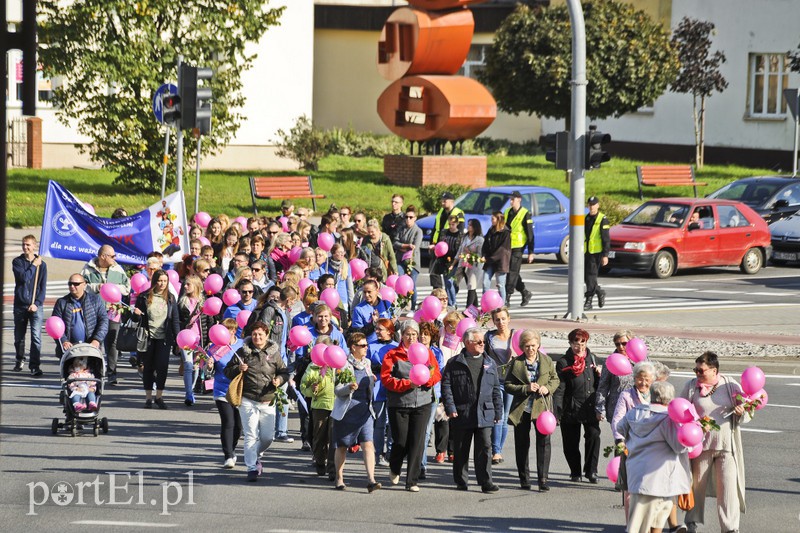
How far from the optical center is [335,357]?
11391 millimetres

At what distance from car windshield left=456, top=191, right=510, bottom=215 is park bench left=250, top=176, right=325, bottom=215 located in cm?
677

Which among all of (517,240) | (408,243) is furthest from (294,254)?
(517,240)

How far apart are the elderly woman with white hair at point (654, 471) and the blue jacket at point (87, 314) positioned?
24.1ft

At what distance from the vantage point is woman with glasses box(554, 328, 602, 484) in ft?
38.5

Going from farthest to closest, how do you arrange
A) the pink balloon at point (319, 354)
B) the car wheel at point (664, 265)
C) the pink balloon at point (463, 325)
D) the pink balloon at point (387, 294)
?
the car wheel at point (664, 265)
the pink balloon at point (387, 294)
the pink balloon at point (463, 325)
the pink balloon at point (319, 354)

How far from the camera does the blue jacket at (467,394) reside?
1152cm

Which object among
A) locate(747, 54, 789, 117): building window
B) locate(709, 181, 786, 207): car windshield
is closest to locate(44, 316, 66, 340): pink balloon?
locate(709, 181, 786, 207): car windshield

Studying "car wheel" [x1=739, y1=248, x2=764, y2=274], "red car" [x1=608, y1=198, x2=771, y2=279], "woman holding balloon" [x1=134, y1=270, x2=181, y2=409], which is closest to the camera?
"woman holding balloon" [x1=134, y1=270, x2=181, y2=409]

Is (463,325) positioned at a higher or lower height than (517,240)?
lower

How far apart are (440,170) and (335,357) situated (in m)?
25.6

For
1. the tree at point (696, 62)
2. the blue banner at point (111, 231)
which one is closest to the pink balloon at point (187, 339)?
the blue banner at point (111, 231)

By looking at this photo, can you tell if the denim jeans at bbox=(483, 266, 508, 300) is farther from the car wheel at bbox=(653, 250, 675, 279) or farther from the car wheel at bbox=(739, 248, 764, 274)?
the car wheel at bbox=(739, 248, 764, 274)

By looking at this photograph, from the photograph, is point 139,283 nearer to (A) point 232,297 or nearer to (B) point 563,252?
(A) point 232,297

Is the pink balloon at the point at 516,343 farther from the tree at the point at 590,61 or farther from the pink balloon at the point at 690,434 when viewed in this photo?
the tree at the point at 590,61
